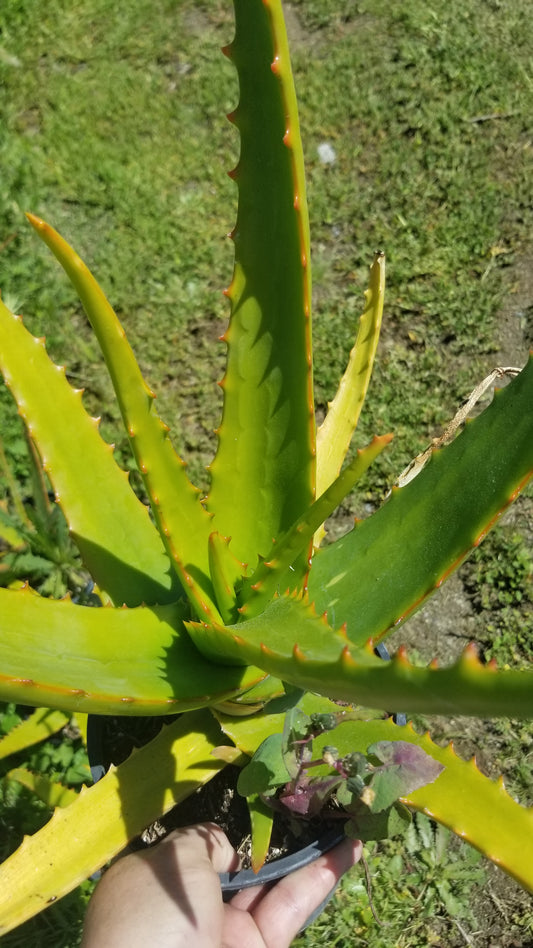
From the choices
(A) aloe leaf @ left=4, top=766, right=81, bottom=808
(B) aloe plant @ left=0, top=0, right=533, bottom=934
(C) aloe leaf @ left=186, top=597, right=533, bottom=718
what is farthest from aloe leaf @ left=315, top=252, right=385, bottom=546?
(A) aloe leaf @ left=4, top=766, right=81, bottom=808

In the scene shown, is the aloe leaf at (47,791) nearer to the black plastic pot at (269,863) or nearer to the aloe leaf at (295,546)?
the black plastic pot at (269,863)

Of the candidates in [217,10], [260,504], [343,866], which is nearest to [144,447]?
[260,504]

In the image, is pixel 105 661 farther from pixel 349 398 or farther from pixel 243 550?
pixel 349 398

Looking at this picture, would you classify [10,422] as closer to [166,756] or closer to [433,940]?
[166,756]

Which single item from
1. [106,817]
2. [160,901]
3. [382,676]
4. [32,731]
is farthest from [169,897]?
[382,676]

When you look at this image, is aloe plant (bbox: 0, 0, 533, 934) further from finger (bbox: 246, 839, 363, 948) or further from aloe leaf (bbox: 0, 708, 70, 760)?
aloe leaf (bbox: 0, 708, 70, 760)
